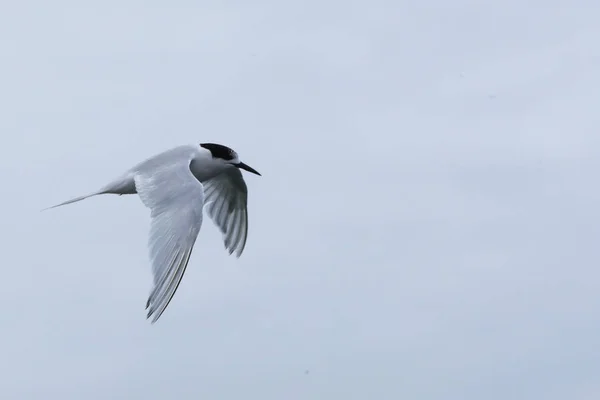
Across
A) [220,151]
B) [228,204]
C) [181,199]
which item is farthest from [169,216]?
[228,204]

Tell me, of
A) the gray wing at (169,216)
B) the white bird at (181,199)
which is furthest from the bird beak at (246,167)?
the gray wing at (169,216)

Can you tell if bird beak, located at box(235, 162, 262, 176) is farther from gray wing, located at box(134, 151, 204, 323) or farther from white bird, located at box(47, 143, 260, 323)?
gray wing, located at box(134, 151, 204, 323)

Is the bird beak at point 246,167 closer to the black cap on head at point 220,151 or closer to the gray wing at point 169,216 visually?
the black cap on head at point 220,151

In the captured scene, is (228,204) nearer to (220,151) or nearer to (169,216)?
(220,151)

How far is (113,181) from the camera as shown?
19078mm

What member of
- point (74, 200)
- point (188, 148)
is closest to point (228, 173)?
point (188, 148)

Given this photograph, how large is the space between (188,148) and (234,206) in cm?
240

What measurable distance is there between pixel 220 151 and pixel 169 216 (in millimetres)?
3704

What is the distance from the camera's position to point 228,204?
21859 mm

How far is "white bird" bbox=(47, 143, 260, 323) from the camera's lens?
15.7 meters

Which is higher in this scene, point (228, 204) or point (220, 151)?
point (220, 151)

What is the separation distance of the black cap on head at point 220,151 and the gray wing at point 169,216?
36.0 inches

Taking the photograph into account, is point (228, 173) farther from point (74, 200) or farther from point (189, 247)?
point (189, 247)

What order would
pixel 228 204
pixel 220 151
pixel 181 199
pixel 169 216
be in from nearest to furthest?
pixel 169 216
pixel 181 199
pixel 220 151
pixel 228 204
